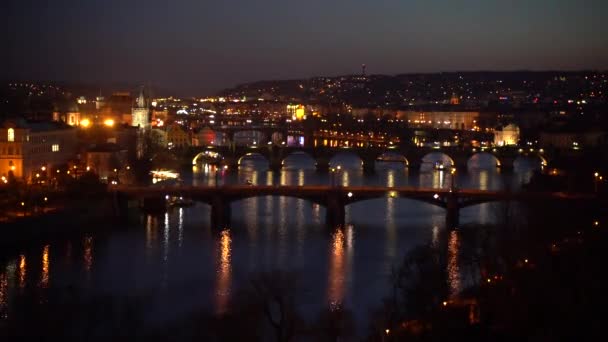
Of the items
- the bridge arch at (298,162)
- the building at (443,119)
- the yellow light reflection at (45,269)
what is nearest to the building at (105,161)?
the yellow light reflection at (45,269)

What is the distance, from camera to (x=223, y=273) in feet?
37.6

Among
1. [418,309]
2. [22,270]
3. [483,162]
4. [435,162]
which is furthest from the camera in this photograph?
[483,162]

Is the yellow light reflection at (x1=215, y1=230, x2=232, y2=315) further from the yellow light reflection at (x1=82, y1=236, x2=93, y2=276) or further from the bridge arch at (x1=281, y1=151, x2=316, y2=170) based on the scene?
the bridge arch at (x1=281, y1=151, x2=316, y2=170)

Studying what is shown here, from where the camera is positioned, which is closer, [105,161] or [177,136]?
[105,161]

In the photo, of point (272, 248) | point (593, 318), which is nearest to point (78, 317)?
point (593, 318)

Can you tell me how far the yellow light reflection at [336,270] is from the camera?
33.8 feet

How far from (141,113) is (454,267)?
23547 millimetres

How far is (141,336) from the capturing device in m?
7.79

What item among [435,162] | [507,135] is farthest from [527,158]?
[507,135]

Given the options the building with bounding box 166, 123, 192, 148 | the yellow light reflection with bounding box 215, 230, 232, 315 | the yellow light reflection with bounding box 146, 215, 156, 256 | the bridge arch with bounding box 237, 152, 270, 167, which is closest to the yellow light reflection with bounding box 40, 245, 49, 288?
the yellow light reflection with bounding box 146, 215, 156, 256

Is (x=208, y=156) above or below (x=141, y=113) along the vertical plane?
below

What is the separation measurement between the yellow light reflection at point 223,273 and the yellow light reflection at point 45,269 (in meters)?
1.70

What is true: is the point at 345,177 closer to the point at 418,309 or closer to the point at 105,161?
the point at 105,161

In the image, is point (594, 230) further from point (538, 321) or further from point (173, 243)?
point (173, 243)
